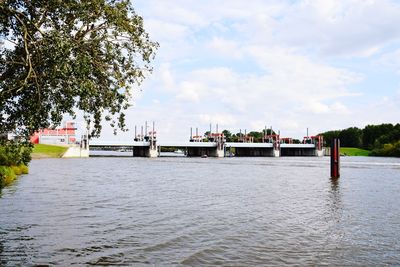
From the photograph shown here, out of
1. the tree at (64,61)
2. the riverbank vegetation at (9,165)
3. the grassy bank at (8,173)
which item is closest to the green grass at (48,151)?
the grassy bank at (8,173)

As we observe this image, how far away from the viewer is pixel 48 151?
578 ft

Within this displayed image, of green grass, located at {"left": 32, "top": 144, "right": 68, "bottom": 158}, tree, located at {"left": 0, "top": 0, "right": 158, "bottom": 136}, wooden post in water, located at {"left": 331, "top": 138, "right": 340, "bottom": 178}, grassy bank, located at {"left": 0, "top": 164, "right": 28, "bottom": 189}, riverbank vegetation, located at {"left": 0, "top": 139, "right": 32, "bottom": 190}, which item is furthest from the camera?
green grass, located at {"left": 32, "top": 144, "right": 68, "bottom": 158}

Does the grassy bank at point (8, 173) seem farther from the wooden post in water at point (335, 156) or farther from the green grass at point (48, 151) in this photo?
the green grass at point (48, 151)

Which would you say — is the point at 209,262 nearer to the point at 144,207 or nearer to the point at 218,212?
the point at 218,212

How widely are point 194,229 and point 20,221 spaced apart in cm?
1069

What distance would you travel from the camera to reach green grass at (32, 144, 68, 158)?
16562cm

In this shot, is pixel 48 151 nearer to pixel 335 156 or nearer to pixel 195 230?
pixel 335 156

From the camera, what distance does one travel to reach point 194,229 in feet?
77.7

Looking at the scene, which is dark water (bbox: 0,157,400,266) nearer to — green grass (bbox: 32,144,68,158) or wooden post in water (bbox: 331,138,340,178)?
wooden post in water (bbox: 331,138,340,178)

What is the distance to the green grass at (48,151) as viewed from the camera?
543 ft

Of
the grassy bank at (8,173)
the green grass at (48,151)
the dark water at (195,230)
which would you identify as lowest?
the dark water at (195,230)

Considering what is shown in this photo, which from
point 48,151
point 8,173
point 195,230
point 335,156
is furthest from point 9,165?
point 48,151

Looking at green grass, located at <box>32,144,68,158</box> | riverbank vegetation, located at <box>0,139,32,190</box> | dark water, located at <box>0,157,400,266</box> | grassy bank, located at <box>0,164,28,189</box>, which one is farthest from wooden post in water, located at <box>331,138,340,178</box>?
green grass, located at <box>32,144,68,158</box>

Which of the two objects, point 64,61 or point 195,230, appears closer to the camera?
point 64,61
